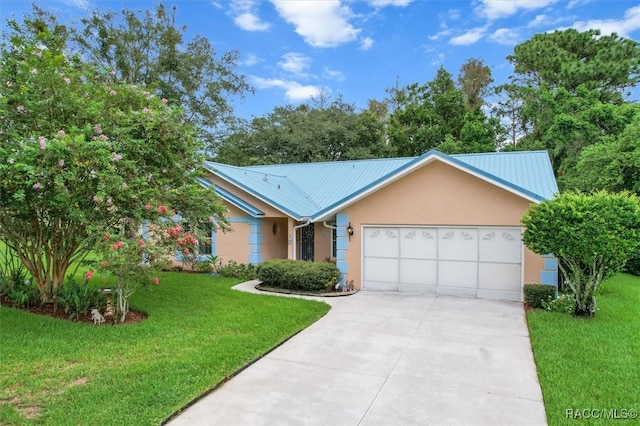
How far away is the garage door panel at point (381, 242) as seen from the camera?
39.8 ft

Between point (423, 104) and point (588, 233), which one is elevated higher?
point (423, 104)

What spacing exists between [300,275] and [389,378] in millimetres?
6359

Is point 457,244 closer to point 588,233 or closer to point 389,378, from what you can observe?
point 588,233

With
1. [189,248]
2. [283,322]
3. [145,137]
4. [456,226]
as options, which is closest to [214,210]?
[189,248]

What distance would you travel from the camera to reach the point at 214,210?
9.95 meters

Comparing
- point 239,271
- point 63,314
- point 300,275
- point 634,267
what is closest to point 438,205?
point 300,275

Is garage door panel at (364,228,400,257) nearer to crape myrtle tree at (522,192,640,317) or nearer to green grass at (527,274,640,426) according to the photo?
crape myrtle tree at (522,192,640,317)

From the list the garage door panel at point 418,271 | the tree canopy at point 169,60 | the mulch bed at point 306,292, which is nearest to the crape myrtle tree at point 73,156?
the mulch bed at point 306,292

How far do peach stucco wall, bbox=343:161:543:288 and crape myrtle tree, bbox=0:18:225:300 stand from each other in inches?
200

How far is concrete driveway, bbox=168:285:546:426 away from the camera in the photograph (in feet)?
15.4

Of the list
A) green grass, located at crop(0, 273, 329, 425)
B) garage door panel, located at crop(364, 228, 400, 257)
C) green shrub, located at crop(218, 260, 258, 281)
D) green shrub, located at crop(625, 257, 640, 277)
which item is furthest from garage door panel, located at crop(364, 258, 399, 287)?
green shrub, located at crop(625, 257, 640, 277)

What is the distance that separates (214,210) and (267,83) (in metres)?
21.6

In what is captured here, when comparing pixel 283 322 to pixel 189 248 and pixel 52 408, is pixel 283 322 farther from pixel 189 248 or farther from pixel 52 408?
pixel 52 408

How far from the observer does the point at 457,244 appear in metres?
11.4
